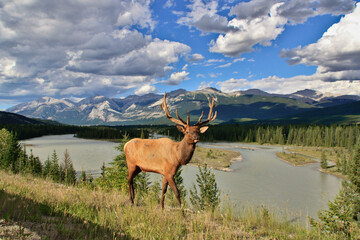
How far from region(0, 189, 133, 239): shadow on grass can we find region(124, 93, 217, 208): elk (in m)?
2.48

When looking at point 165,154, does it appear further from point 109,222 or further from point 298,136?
point 298,136

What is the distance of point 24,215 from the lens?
4527 mm

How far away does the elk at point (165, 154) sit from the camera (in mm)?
6859

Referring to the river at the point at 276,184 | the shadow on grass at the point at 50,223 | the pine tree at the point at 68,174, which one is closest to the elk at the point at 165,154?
the shadow on grass at the point at 50,223

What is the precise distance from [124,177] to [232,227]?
14.7 meters

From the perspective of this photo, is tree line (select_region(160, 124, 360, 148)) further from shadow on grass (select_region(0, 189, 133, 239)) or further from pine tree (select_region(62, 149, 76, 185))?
shadow on grass (select_region(0, 189, 133, 239))

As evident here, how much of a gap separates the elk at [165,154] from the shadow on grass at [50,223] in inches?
97.8

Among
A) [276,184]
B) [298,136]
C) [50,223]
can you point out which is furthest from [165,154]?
[298,136]

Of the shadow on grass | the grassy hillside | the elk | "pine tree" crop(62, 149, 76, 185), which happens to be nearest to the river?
"pine tree" crop(62, 149, 76, 185)

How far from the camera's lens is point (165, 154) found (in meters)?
7.09

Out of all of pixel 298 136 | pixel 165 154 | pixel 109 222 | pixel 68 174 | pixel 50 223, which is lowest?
pixel 298 136

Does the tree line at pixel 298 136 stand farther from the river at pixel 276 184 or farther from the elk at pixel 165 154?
the elk at pixel 165 154

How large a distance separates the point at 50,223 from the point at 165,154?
3.46m

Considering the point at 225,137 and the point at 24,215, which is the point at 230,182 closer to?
the point at 24,215
